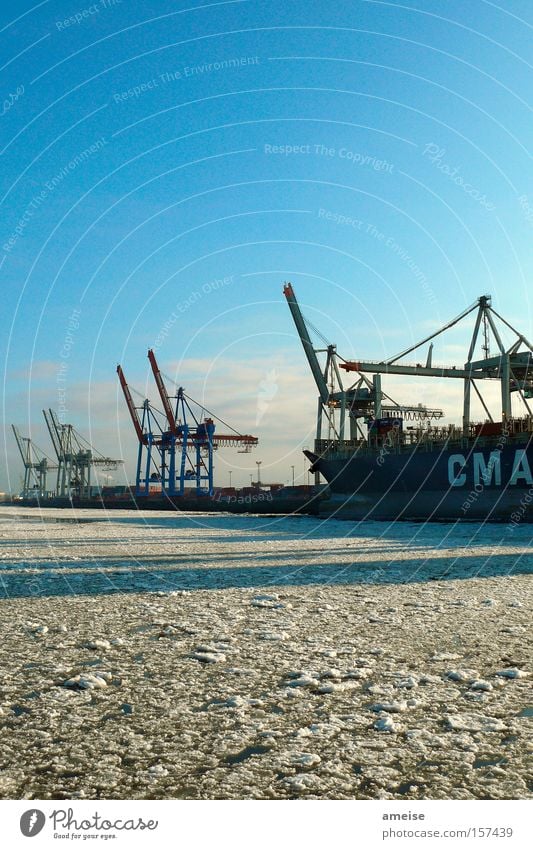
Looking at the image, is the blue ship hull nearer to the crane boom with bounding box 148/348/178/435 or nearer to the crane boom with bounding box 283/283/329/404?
the crane boom with bounding box 283/283/329/404

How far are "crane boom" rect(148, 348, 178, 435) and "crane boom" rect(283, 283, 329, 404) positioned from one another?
36769 millimetres

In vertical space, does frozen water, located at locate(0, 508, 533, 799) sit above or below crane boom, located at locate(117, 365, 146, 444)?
below

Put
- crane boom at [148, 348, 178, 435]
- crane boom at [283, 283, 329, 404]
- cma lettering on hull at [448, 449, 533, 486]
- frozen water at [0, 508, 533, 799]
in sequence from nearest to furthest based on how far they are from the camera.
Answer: frozen water at [0, 508, 533, 799]
cma lettering on hull at [448, 449, 533, 486]
crane boom at [283, 283, 329, 404]
crane boom at [148, 348, 178, 435]

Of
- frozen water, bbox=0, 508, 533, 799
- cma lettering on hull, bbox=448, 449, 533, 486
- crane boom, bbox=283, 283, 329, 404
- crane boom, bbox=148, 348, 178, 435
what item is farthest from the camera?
crane boom, bbox=148, 348, 178, 435

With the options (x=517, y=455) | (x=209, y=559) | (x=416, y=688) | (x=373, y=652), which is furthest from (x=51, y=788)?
(x=517, y=455)

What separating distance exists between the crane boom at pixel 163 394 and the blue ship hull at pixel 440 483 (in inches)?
2070

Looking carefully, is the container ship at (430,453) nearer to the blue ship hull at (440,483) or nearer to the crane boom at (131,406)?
the blue ship hull at (440,483)

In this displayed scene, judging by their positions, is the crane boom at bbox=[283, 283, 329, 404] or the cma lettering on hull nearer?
the cma lettering on hull

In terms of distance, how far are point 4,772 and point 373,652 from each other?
4.26 meters

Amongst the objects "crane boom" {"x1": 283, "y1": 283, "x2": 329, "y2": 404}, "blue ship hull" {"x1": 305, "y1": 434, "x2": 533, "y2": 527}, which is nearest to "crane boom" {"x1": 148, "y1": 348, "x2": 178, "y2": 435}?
"crane boom" {"x1": 283, "y1": 283, "x2": 329, "y2": 404}

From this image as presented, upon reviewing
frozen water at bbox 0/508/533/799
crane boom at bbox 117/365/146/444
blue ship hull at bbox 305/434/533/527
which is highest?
crane boom at bbox 117/365/146/444

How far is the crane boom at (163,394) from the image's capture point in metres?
101

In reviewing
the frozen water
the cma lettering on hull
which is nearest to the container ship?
the cma lettering on hull

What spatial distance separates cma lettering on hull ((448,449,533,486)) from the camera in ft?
118
